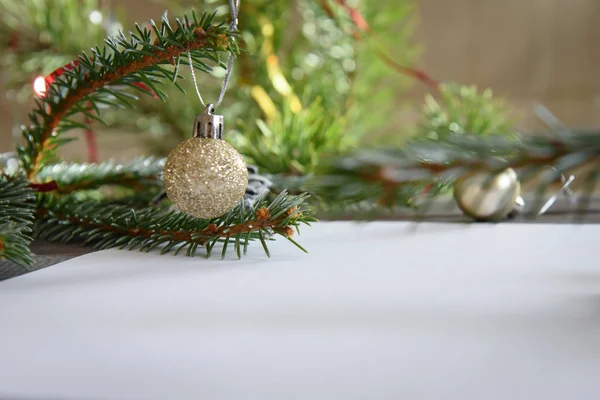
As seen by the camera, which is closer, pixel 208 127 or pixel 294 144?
pixel 208 127

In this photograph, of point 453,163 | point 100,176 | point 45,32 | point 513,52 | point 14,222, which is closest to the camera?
point 453,163

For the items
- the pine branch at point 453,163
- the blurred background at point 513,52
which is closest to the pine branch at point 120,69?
the pine branch at point 453,163

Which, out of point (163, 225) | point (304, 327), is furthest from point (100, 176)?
point (304, 327)

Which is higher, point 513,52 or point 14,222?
point 513,52

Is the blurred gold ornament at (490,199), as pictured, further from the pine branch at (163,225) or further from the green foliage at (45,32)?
the green foliage at (45,32)

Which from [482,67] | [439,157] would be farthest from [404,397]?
[482,67]

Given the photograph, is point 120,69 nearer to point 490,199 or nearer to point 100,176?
point 100,176

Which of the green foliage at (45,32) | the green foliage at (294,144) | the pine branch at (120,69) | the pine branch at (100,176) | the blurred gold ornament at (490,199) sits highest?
the green foliage at (45,32)
